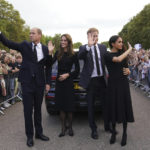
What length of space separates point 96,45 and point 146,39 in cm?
4843

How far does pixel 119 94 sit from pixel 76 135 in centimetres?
133

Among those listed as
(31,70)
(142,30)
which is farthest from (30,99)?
(142,30)

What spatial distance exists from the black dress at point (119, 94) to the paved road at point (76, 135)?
0.53 meters

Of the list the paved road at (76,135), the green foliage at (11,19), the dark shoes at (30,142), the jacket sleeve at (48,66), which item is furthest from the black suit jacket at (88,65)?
the green foliage at (11,19)

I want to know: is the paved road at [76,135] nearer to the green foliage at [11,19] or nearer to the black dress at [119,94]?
the black dress at [119,94]

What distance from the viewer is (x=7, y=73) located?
300 inches

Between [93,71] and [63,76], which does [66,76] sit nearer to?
[63,76]

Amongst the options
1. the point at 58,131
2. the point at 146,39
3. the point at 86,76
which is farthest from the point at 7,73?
the point at 146,39

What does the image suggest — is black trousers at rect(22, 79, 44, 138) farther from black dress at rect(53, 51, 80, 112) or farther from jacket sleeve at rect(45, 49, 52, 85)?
black dress at rect(53, 51, 80, 112)

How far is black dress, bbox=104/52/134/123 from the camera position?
4160 millimetres

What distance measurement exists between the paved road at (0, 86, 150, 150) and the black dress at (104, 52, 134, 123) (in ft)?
1.74

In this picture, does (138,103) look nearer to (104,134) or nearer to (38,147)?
(104,134)

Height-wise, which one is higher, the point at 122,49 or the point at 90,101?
the point at 122,49

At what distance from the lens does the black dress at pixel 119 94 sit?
4160 mm
